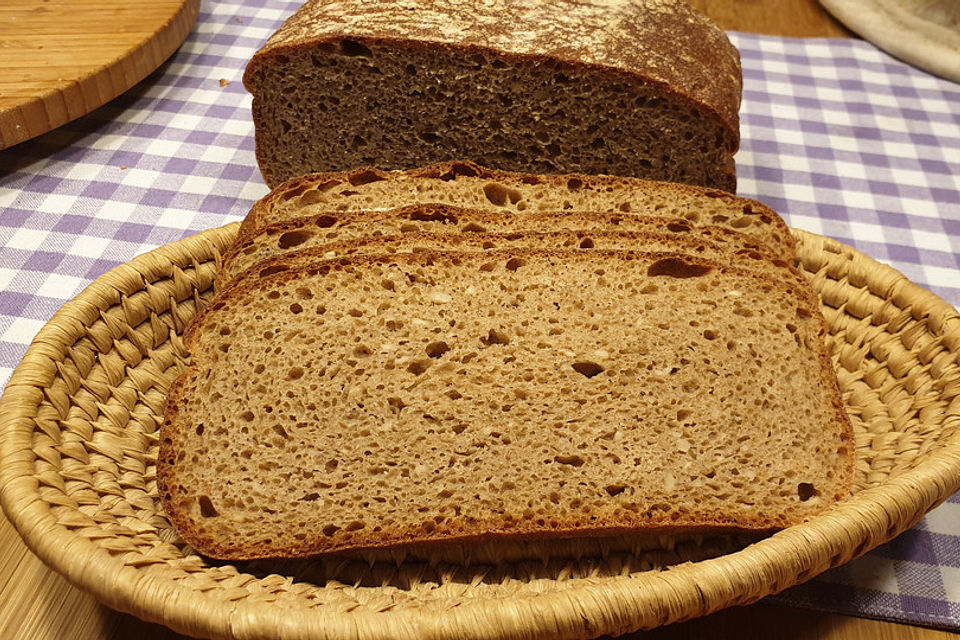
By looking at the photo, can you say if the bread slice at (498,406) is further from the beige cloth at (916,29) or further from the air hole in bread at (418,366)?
the beige cloth at (916,29)

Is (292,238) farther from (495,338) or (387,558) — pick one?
(387,558)

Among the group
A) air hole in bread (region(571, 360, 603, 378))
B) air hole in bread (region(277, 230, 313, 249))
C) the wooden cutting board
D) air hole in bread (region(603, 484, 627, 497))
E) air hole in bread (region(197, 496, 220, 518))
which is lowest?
air hole in bread (region(603, 484, 627, 497))

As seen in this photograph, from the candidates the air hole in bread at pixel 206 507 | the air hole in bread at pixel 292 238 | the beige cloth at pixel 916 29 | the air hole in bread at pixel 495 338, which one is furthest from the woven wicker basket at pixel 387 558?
the beige cloth at pixel 916 29

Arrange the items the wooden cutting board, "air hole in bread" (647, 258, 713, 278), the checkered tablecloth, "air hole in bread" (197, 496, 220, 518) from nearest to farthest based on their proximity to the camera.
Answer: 1. "air hole in bread" (197, 496, 220, 518)
2. "air hole in bread" (647, 258, 713, 278)
3. the checkered tablecloth
4. the wooden cutting board

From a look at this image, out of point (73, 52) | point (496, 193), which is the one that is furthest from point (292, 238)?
point (73, 52)

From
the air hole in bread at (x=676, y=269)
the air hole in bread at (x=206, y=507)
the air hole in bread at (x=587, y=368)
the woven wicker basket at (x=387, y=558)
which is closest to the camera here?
the woven wicker basket at (x=387, y=558)

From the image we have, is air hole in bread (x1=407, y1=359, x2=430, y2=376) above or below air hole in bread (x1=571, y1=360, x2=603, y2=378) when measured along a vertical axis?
above

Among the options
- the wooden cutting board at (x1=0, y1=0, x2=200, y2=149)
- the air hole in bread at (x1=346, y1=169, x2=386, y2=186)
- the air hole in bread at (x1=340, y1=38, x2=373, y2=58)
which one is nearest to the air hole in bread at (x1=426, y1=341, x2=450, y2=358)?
the air hole in bread at (x1=346, y1=169, x2=386, y2=186)

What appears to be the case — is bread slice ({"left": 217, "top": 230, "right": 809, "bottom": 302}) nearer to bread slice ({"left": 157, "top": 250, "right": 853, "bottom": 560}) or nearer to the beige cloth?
bread slice ({"left": 157, "top": 250, "right": 853, "bottom": 560})
